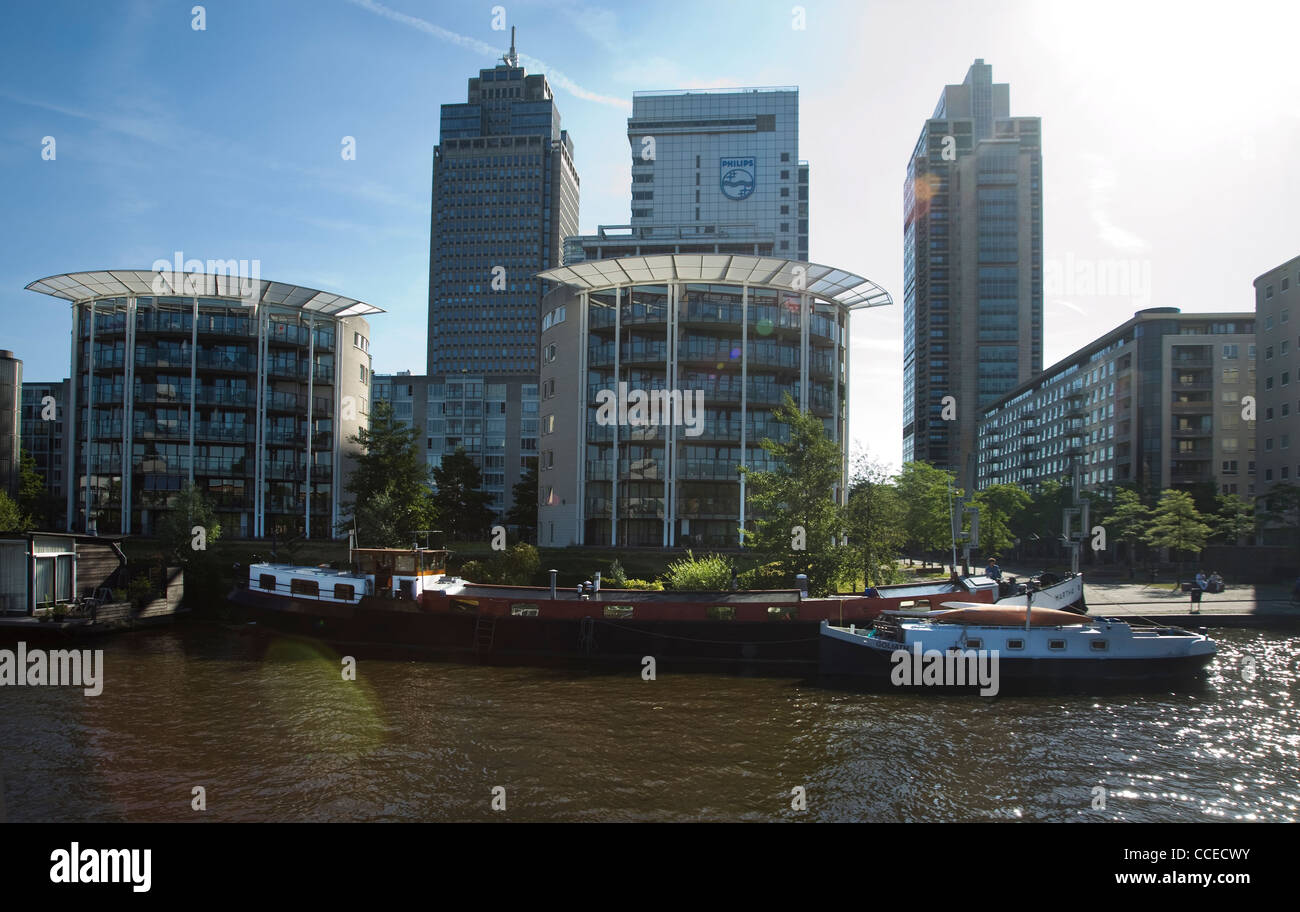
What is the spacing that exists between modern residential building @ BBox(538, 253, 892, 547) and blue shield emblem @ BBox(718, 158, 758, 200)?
7532cm

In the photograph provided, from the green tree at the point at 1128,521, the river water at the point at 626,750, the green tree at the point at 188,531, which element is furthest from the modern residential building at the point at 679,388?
the river water at the point at 626,750

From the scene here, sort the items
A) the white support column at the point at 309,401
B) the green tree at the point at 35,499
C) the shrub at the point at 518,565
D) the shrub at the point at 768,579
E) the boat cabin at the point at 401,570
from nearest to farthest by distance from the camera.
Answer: the boat cabin at the point at 401,570 < the shrub at the point at 768,579 < the shrub at the point at 518,565 < the green tree at the point at 35,499 < the white support column at the point at 309,401

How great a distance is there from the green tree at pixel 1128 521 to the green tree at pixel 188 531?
7322cm

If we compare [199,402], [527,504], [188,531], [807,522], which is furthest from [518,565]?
[527,504]

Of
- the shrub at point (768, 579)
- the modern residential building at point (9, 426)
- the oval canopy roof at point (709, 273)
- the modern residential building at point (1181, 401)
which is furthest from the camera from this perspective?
the modern residential building at point (1181, 401)

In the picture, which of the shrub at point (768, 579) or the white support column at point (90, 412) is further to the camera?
the white support column at point (90, 412)

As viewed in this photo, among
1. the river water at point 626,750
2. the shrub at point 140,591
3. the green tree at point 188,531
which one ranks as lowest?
the river water at point 626,750

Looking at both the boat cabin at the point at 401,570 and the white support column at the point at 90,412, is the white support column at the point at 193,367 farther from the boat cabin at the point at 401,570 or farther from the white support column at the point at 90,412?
the boat cabin at the point at 401,570

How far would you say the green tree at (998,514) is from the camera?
72.1 m

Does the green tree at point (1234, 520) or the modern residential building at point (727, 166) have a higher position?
the modern residential building at point (727, 166)

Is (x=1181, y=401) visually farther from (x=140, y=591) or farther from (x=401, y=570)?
(x=140, y=591)

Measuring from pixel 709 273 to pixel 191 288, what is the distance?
43873mm
